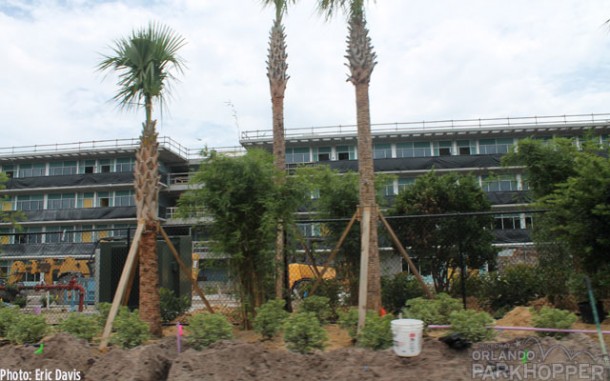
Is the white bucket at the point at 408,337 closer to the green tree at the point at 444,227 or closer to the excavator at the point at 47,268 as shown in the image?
the green tree at the point at 444,227

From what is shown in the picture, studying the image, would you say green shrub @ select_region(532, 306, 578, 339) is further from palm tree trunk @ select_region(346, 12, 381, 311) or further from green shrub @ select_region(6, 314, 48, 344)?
green shrub @ select_region(6, 314, 48, 344)

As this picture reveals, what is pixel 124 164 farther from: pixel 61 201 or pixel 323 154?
pixel 323 154

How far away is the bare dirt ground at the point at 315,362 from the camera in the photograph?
19.4 feet

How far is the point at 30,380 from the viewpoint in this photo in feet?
21.1

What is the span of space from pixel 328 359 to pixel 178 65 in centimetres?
611

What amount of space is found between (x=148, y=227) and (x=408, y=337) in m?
4.83

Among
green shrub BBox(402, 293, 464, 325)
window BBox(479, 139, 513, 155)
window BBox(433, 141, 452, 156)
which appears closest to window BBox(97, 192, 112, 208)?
window BBox(433, 141, 452, 156)

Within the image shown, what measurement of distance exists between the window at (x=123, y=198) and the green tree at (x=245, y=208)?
4197 cm

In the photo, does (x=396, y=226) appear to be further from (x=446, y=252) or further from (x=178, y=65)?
(x=178, y=65)

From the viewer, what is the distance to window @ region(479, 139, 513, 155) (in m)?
46.2

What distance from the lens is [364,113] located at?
9.23 meters

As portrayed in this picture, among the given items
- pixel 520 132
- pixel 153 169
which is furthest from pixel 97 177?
pixel 153 169

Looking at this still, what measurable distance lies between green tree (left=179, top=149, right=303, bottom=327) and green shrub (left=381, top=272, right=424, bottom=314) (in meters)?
3.37

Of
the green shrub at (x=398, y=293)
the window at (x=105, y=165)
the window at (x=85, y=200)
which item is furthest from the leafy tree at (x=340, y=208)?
the window at (x=105, y=165)
